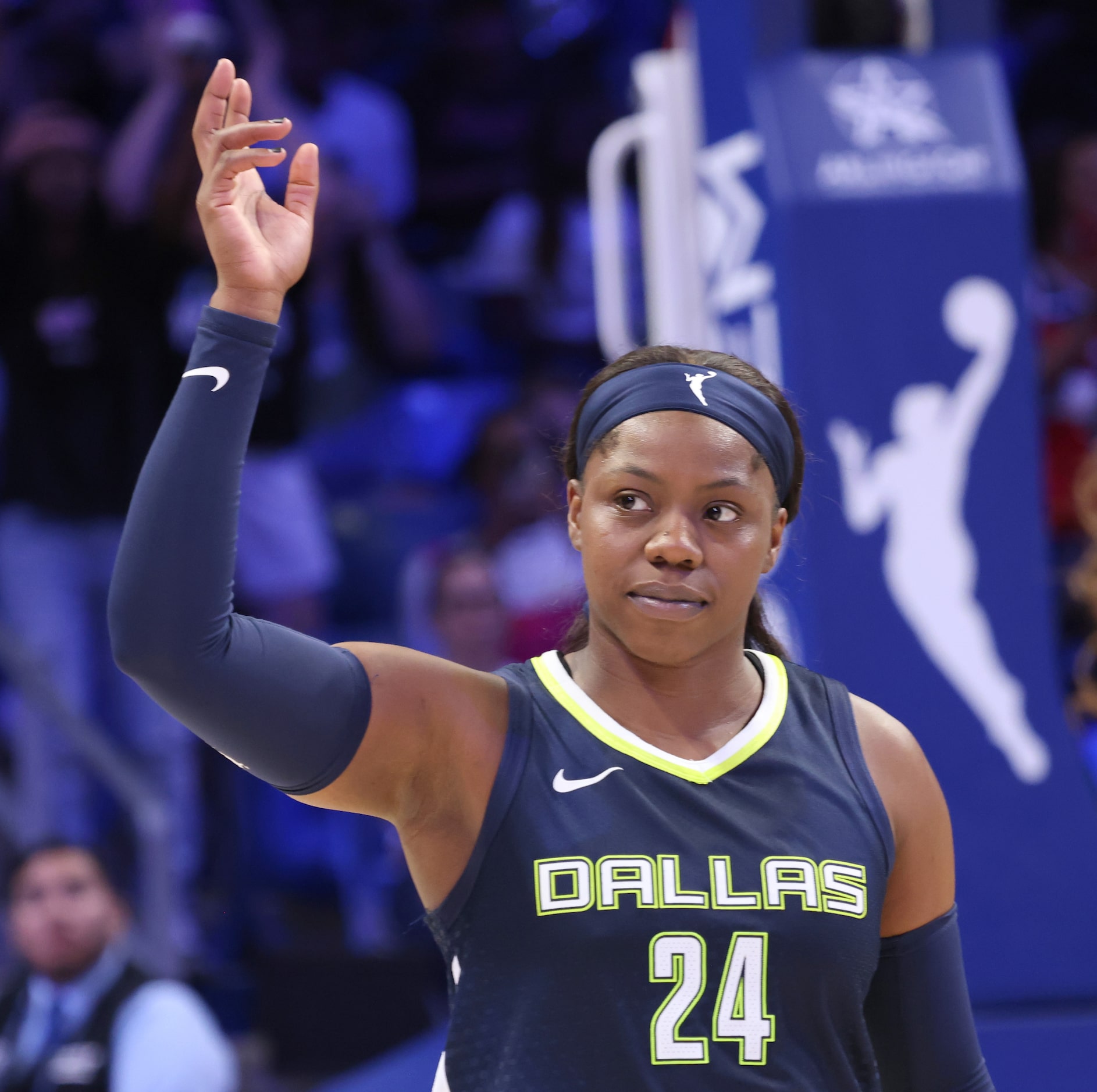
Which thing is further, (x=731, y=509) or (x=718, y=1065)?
(x=731, y=509)

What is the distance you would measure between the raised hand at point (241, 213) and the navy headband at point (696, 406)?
358 mm

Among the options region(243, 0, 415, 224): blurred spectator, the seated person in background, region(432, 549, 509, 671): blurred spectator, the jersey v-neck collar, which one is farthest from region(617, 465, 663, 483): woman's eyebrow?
region(243, 0, 415, 224): blurred spectator

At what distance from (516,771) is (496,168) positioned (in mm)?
5617

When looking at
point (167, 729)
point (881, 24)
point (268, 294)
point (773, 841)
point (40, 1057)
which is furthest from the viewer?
point (167, 729)

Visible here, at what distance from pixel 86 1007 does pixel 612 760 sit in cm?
307

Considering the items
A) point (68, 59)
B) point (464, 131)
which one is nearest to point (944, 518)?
point (464, 131)

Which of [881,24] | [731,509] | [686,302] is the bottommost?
[731,509]

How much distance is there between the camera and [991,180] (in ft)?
11.0

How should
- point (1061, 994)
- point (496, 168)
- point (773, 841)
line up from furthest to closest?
1. point (496, 168)
2. point (1061, 994)
3. point (773, 841)

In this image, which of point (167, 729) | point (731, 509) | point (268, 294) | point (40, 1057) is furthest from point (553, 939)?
point (167, 729)

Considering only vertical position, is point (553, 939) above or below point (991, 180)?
below

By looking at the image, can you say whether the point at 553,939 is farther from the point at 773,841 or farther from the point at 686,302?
the point at 686,302

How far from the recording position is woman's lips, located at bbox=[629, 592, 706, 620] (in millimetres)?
1645

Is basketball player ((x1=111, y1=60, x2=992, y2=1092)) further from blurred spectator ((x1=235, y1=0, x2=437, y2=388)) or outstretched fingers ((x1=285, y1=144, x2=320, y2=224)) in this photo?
blurred spectator ((x1=235, y1=0, x2=437, y2=388))
